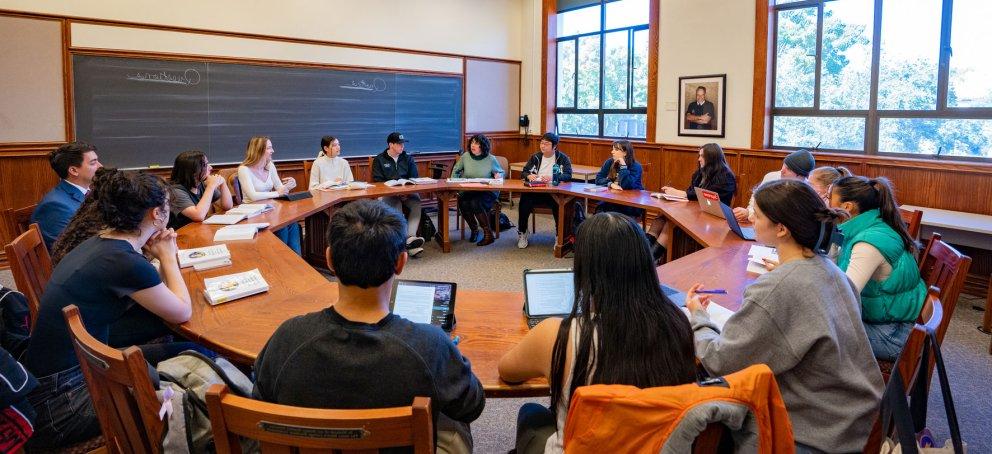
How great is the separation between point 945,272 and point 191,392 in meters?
2.47

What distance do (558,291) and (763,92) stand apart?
188 inches

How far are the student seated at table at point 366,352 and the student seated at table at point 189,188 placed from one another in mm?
Answer: 2947

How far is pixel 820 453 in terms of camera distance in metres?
1.59

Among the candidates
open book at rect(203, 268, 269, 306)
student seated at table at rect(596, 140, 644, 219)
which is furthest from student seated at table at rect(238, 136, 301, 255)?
student seated at table at rect(596, 140, 644, 219)

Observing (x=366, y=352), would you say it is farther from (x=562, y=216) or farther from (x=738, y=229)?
(x=562, y=216)

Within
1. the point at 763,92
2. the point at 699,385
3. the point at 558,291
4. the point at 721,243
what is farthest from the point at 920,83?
the point at 699,385

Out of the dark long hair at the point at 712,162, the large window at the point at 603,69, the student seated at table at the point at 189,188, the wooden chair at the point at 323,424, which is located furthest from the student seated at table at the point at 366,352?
the large window at the point at 603,69

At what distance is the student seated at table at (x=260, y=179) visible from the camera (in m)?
4.68

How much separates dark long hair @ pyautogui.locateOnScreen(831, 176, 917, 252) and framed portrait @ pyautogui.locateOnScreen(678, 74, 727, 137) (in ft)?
13.8

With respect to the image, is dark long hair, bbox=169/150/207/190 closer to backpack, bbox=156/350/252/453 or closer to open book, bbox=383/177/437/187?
open book, bbox=383/177/437/187

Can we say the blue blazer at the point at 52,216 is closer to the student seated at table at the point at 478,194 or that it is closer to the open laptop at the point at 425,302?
the open laptop at the point at 425,302

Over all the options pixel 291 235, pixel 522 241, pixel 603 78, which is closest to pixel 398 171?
pixel 522 241

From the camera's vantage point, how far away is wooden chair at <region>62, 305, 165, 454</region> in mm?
1261

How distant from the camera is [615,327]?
1.36 meters
